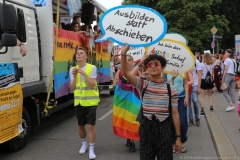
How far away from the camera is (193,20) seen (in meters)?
32.4

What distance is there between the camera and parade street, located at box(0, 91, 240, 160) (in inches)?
224

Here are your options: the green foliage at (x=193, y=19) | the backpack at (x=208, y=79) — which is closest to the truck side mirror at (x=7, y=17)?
the backpack at (x=208, y=79)

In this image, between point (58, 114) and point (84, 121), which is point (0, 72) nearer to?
point (84, 121)

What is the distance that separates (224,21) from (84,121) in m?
30.0

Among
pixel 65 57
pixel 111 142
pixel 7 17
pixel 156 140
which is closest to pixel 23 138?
pixel 111 142

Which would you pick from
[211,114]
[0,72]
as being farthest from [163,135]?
[211,114]

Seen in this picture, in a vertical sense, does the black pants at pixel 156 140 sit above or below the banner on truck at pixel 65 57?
below

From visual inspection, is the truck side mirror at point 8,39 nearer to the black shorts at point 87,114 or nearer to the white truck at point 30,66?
the white truck at point 30,66

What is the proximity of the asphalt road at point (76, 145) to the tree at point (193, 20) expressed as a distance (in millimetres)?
24536

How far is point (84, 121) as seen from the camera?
5.62 meters

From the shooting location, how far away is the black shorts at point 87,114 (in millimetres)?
5488

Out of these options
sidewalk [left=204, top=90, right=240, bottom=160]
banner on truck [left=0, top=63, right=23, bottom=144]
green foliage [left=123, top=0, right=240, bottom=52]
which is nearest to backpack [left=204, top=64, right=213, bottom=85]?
sidewalk [left=204, top=90, right=240, bottom=160]

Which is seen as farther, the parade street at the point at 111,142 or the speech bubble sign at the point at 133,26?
the parade street at the point at 111,142

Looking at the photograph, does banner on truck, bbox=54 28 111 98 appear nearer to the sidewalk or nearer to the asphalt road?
the asphalt road
